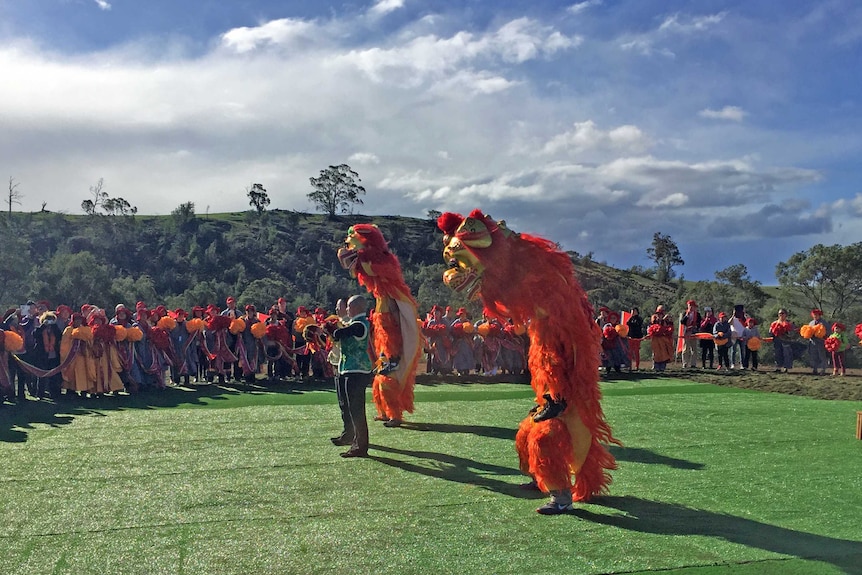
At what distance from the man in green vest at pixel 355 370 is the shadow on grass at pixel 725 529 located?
3.03 meters

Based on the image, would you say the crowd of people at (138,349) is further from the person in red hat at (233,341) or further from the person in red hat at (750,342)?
the person in red hat at (750,342)

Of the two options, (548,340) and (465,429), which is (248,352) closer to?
(465,429)

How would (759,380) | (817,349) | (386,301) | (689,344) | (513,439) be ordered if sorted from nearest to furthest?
(513,439), (386,301), (759,380), (817,349), (689,344)

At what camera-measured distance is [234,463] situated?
787 centimetres

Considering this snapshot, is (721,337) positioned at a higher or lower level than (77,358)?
higher

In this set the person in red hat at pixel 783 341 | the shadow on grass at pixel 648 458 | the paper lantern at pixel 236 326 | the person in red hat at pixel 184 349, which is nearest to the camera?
the shadow on grass at pixel 648 458

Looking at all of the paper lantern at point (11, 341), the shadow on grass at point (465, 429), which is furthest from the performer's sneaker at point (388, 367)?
the paper lantern at point (11, 341)

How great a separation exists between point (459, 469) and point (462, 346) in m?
11.7

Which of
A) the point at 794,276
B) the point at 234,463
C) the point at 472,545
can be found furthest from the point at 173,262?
the point at 472,545

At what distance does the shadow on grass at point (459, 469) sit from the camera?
22.4 ft

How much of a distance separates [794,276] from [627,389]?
30.4 m

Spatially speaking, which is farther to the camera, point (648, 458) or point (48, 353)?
point (48, 353)

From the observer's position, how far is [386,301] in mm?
10078

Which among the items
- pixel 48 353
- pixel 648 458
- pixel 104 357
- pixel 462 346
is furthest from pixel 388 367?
pixel 462 346
